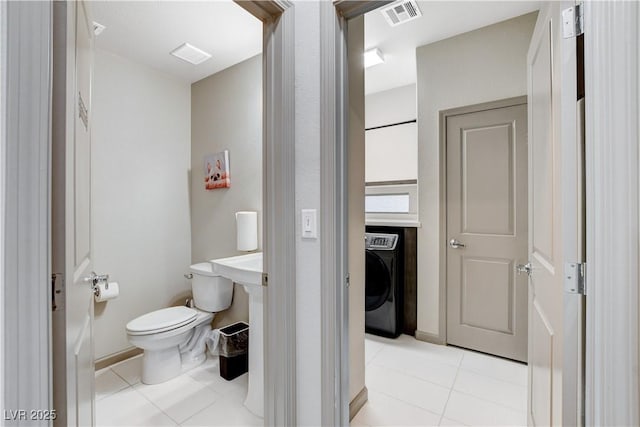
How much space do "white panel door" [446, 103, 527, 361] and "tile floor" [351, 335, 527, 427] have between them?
0.22 m

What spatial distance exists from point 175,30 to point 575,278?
8.69 ft

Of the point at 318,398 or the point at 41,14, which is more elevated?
the point at 41,14

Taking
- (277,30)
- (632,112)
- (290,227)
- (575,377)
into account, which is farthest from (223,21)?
(575,377)

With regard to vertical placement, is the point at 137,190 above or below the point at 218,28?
below

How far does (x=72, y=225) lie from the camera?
84 centimetres

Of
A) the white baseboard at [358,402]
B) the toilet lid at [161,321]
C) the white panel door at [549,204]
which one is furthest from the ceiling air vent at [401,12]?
the toilet lid at [161,321]

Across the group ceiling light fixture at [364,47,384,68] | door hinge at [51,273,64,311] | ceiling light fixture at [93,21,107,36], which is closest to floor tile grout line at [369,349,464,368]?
door hinge at [51,273,64,311]

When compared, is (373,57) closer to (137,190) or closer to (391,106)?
(391,106)

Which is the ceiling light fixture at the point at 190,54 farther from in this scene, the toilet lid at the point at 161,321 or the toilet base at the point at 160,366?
the toilet base at the point at 160,366

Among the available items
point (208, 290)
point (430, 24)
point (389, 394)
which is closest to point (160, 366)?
point (208, 290)

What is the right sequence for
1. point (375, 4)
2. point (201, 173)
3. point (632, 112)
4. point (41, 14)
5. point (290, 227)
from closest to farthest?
1. point (41, 14)
2. point (632, 112)
3. point (375, 4)
4. point (290, 227)
5. point (201, 173)

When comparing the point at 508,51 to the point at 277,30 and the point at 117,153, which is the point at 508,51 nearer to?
the point at 277,30

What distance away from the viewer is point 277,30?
50.6 inches

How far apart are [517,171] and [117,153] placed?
3.09 meters
